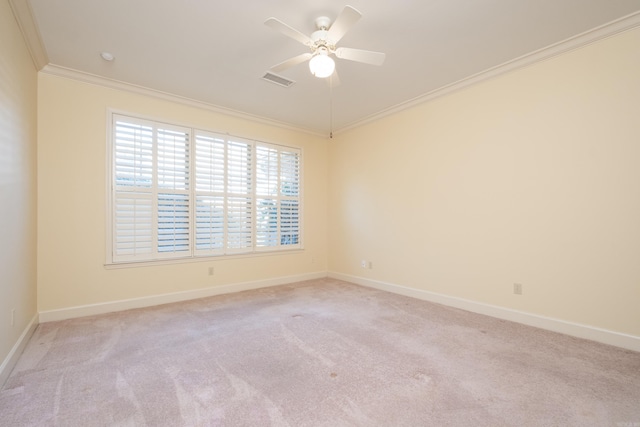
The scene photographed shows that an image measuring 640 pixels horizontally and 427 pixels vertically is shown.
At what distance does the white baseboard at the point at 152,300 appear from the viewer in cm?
318

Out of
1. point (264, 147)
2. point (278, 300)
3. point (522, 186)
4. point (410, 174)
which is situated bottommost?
point (278, 300)

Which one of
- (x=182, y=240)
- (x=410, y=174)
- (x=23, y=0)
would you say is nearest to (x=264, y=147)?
(x=182, y=240)

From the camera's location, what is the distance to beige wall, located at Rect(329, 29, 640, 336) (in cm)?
252

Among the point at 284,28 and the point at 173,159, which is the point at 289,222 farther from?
the point at 284,28

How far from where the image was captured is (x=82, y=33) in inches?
102

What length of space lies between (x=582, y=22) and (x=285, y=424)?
12.9 feet

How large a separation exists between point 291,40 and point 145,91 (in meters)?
2.23

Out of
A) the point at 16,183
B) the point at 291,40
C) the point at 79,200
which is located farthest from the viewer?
the point at 79,200

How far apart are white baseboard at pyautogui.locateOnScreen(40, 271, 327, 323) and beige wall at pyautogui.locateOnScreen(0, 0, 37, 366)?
1.01 ft

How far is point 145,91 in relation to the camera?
3.67 m

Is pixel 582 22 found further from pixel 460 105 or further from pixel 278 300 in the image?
pixel 278 300

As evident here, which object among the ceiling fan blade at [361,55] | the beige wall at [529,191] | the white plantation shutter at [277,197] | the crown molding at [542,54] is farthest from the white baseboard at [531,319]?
the ceiling fan blade at [361,55]

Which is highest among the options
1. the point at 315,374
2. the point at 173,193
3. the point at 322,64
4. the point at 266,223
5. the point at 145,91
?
the point at 145,91

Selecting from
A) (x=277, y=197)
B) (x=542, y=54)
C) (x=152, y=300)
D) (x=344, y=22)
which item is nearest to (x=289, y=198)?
(x=277, y=197)
